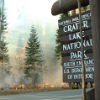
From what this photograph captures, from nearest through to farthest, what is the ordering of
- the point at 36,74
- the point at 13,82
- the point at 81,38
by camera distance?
the point at 81,38 < the point at 13,82 < the point at 36,74

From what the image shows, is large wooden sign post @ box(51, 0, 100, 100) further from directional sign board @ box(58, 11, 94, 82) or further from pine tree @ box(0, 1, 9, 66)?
pine tree @ box(0, 1, 9, 66)

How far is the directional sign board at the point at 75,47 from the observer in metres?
5.07

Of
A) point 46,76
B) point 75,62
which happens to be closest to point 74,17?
point 75,62

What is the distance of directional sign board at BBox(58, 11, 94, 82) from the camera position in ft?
16.6

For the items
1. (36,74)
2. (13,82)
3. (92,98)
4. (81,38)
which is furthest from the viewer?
(36,74)

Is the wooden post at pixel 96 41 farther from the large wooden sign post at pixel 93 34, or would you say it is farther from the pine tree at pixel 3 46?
the pine tree at pixel 3 46

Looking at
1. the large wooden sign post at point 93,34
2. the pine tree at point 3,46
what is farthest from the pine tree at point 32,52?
the large wooden sign post at point 93,34

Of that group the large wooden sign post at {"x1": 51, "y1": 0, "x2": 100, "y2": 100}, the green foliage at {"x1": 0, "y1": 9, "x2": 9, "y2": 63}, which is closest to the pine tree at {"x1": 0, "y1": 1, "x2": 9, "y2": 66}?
the green foliage at {"x1": 0, "y1": 9, "x2": 9, "y2": 63}

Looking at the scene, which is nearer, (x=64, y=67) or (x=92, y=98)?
(x=64, y=67)

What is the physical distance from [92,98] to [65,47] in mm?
792

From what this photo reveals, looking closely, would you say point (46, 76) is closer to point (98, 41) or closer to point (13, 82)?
point (13, 82)

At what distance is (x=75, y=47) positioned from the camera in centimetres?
516

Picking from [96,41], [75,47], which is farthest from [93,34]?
[75,47]

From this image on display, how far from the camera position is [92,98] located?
5516mm
